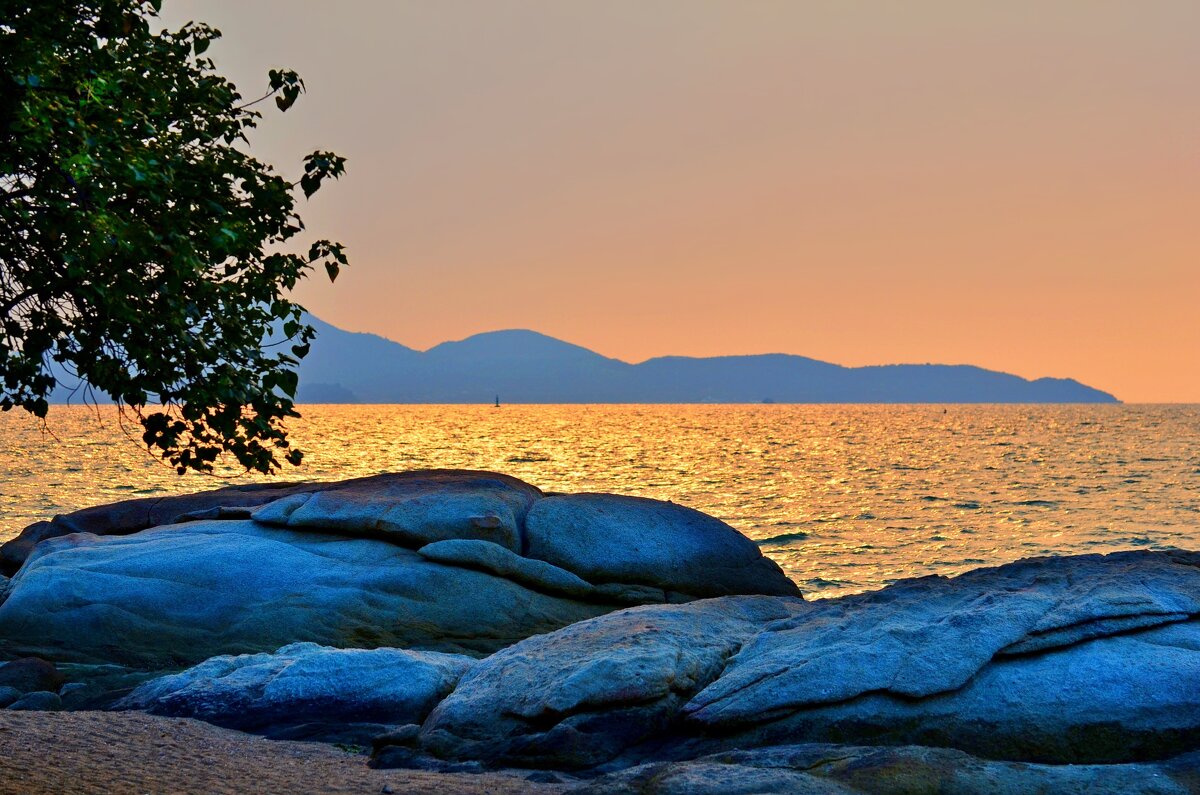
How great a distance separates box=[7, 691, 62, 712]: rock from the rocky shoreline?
4 cm

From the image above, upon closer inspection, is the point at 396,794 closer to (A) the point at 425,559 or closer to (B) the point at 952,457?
(A) the point at 425,559

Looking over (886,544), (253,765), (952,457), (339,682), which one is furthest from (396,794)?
(952,457)

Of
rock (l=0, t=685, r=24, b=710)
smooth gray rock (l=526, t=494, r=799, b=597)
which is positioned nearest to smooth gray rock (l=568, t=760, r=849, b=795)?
rock (l=0, t=685, r=24, b=710)

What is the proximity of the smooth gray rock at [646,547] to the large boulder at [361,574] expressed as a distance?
A: 0.03 meters

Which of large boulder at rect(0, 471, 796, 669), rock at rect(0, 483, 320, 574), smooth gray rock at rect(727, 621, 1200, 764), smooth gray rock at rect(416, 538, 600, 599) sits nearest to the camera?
smooth gray rock at rect(727, 621, 1200, 764)

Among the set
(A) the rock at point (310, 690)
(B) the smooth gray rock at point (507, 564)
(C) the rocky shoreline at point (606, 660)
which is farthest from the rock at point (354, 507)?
(A) the rock at point (310, 690)

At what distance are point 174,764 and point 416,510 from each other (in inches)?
419

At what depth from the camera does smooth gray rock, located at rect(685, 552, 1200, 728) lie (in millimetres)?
11414

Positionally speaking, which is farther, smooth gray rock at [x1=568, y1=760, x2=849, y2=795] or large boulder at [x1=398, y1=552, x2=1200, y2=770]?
large boulder at [x1=398, y1=552, x2=1200, y2=770]

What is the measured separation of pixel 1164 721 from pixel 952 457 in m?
99.2

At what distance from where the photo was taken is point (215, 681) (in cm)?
1473

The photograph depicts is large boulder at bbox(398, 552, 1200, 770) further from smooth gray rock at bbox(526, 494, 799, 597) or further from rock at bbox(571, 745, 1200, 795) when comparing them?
→ smooth gray rock at bbox(526, 494, 799, 597)

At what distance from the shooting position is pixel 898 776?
9.55m

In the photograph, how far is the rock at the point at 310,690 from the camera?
13.9 meters
